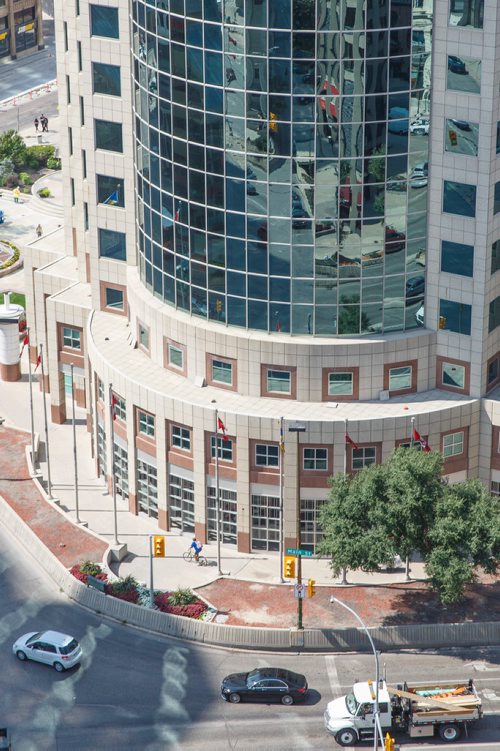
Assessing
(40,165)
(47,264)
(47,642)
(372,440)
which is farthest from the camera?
(40,165)

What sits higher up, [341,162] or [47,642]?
[341,162]

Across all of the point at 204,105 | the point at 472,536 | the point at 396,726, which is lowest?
the point at 396,726

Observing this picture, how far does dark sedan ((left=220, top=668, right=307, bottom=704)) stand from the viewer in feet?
320

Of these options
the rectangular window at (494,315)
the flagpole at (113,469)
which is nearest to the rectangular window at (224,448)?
the flagpole at (113,469)

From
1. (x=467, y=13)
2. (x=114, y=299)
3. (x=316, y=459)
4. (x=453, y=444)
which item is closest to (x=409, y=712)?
(x=316, y=459)

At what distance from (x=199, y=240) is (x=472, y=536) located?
88.1ft

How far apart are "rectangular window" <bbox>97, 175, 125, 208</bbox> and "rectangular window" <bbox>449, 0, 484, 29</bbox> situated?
28.3m

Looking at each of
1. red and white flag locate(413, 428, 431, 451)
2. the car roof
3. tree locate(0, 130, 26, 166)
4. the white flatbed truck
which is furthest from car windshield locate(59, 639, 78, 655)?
tree locate(0, 130, 26, 166)

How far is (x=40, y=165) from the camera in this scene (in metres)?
188

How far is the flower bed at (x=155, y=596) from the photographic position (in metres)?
105

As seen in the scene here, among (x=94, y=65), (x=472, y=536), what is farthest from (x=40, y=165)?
(x=472, y=536)

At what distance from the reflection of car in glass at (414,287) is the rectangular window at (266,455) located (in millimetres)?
13244

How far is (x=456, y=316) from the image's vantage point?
360 ft

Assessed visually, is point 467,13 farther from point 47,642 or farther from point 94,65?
point 47,642
